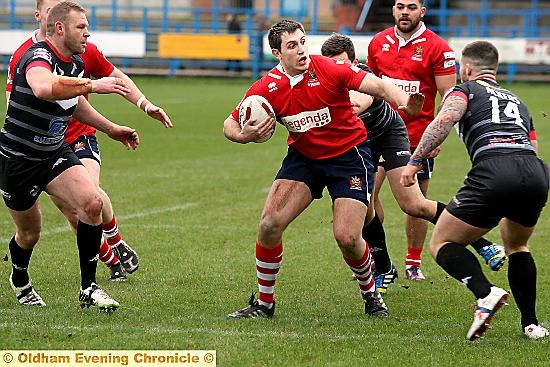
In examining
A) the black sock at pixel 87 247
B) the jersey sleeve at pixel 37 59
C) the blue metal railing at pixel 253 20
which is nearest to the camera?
the jersey sleeve at pixel 37 59

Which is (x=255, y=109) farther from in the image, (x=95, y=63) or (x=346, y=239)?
(x=95, y=63)

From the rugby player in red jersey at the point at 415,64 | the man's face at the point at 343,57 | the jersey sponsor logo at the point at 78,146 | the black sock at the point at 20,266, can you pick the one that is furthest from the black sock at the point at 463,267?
the jersey sponsor logo at the point at 78,146

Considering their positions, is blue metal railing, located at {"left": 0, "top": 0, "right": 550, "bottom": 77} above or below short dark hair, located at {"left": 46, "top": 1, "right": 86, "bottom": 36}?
below

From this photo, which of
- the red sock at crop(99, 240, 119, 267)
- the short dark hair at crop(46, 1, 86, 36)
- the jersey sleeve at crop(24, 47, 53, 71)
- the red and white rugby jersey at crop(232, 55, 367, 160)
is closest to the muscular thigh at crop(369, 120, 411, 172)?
the red and white rugby jersey at crop(232, 55, 367, 160)

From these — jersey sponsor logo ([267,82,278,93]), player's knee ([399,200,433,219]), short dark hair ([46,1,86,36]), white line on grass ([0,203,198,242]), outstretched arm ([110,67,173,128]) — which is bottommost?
white line on grass ([0,203,198,242])

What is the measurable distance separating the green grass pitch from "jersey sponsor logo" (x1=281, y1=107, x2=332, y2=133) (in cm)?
131

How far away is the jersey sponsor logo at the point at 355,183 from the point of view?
7473mm

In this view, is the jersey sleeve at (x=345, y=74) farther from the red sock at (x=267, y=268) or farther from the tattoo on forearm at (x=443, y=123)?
the red sock at (x=267, y=268)

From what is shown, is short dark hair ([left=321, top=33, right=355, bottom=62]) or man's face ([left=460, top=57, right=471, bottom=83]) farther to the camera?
short dark hair ([left=321, top=33, right=355, bottom=62])

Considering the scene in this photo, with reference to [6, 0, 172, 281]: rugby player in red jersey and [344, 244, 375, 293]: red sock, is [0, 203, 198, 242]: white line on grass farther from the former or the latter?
[344, 244, 375, 293]: red sock

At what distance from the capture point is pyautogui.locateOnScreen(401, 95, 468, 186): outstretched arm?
262 inches

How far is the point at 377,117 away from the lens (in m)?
8.67

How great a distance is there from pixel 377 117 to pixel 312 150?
1.32 m

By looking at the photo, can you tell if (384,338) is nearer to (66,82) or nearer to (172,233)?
(66,82)
